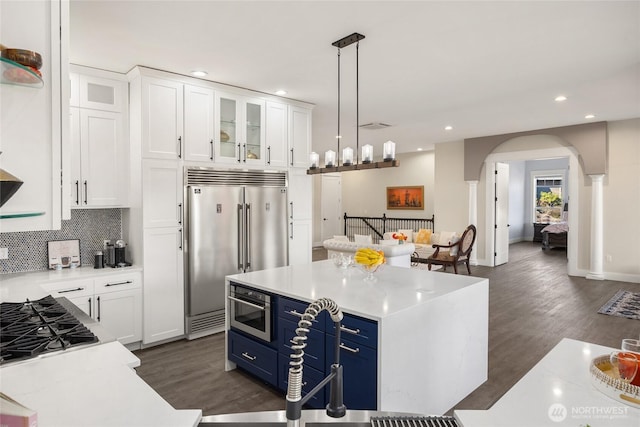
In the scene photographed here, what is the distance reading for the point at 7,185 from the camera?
1023 mm

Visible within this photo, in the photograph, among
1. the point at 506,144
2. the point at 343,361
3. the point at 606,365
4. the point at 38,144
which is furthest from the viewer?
the point at 506,144

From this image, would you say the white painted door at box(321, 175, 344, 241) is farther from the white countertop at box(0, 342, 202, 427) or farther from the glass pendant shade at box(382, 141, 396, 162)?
the white countertop at box(0, 342, 202, 427)

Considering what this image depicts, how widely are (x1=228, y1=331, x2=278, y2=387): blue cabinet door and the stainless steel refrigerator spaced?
1.07 meters

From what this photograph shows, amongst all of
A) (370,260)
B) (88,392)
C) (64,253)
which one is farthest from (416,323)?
(64,253)

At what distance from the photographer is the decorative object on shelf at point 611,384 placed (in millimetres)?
1223

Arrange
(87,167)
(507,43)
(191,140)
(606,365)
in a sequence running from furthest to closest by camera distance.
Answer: (191,140), (87,167), (507,43), (606,365)

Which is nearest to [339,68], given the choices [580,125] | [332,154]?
[332,154]

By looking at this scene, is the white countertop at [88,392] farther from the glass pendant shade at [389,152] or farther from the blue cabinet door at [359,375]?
the glass pendant shade at [389,152]

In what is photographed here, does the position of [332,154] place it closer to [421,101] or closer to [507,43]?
[507,43]

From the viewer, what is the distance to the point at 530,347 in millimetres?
3930

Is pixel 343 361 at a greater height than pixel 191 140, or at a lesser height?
lesser

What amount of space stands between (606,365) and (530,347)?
2899 mm

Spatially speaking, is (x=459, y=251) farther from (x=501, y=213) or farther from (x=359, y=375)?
(x=359, y=375)

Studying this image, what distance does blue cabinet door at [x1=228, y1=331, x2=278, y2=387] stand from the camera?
2941 mm
